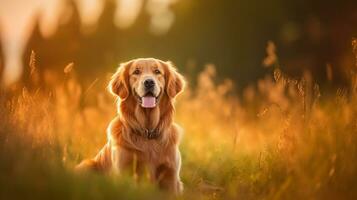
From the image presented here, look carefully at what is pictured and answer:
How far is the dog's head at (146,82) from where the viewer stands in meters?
6.20

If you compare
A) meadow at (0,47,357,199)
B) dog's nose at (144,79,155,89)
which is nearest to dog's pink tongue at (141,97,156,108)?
dog's nose at (144,79,155,89)

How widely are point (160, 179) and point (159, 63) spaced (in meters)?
1.29

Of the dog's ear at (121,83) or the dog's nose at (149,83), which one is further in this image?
the dog's ear at (121,83)

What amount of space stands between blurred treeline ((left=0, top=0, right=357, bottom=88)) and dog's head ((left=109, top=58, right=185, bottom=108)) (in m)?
3.78

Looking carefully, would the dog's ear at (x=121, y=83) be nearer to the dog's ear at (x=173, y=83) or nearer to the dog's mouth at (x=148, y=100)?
the dog's mouth at (x=148, y=100)

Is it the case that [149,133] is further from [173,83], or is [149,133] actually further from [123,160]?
[173,83]

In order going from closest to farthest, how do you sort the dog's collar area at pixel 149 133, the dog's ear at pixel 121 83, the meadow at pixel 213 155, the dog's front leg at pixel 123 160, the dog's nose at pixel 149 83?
the meadow at pixel 213 155, the dog's front leg at pixel 123 160, the dog's nose at pixel 149 83, the dog's collar area at pixel 149 133, the dog's ear at pixel 121 83

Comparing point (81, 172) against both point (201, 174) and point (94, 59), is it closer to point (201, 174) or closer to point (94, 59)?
point (201, 174)

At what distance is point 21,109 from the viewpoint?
532 centimetres

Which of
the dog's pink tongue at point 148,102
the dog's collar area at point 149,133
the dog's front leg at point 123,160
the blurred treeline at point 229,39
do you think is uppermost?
the blurred treeline at point 229,39

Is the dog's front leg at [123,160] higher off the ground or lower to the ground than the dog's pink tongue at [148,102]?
lower

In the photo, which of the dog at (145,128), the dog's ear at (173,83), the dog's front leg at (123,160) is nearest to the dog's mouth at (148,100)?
the dog at (145,128)

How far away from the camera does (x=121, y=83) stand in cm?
652

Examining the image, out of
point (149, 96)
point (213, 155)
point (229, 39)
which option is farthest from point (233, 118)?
point (229, 39)
